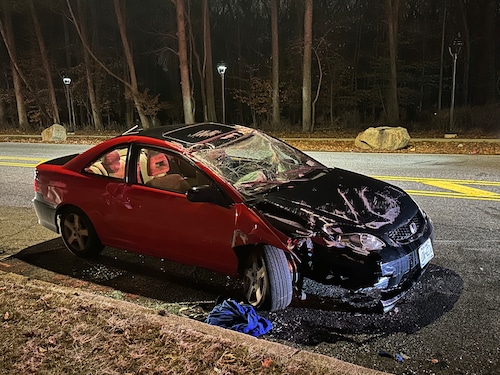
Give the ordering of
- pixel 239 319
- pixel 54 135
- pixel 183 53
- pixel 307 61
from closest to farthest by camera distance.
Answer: pixel 239 319, pixel 54 135, pixel 307 61, pixel 183 53

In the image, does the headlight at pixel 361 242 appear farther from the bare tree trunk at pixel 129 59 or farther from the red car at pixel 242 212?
the bare tree trunk at pixel 129 59

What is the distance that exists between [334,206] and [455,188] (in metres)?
5.29

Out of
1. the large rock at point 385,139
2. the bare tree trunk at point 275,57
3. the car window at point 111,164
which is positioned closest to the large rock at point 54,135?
the bare tree trunk at point 275,57

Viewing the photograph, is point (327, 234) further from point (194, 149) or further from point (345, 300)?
point (194, 149)

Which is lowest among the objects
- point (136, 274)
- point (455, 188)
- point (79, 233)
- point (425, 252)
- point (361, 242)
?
point (455, 188)

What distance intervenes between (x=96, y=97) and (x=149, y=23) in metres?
7.34

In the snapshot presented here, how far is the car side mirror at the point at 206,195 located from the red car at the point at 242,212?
0.4 inches

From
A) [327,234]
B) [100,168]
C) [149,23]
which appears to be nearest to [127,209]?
[100,168]

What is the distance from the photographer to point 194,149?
4.54 m

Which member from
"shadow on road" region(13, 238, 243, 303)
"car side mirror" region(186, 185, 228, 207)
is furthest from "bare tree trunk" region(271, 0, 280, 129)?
"car side mirror" region(186, 185, 228, 207)

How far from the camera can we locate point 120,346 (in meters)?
3.23

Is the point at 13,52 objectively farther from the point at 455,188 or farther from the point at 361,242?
the point at 361,242

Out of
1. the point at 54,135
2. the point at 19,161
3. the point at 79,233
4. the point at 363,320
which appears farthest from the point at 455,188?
the point at 54,135

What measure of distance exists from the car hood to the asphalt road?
2.54 feet
